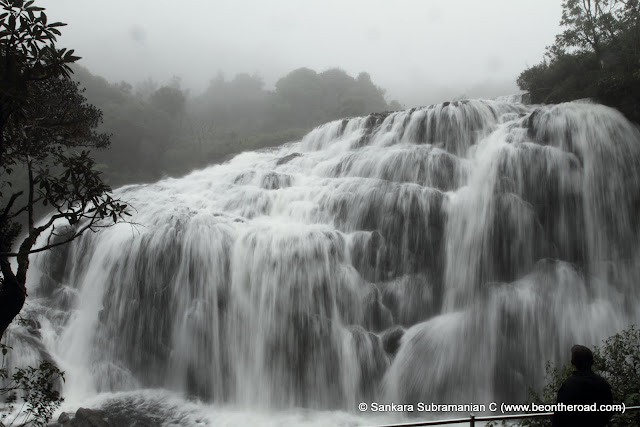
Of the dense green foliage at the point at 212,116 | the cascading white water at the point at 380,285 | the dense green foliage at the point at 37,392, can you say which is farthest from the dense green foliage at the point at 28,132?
the dense green foliage at the point at 212,116

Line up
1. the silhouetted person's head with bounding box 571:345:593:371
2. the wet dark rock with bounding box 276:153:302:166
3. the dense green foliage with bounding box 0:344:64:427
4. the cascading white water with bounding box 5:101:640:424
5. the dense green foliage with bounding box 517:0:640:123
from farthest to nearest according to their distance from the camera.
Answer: the wet dark rock with bounding box 276:153:302:166 < the dense green foliage with bounding box 517:0:640:123 < the cascading white water with bounding box 5:101:640:424 < the dense green foliage with bounding box 0:344:64:427 < the silhouetted person's head with bounding box 571:345:593:371

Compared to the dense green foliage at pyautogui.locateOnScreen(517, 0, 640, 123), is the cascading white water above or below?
below

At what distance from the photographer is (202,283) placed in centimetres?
Result: 1239

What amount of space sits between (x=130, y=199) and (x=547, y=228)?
49.4 feet

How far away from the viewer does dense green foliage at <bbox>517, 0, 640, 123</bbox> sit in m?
14.2

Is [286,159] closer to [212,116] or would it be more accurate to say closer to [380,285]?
[380,285]

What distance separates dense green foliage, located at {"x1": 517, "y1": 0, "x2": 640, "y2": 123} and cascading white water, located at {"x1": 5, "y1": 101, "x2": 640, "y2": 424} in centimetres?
125

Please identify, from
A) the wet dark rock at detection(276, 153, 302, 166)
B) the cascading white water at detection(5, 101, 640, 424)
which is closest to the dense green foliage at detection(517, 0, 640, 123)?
the cascading white water at detection(5, 101, 640, 424)

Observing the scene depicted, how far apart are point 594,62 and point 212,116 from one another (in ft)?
148

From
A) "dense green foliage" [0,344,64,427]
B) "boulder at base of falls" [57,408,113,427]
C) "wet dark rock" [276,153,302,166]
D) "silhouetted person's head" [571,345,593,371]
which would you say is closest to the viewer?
"silhouetted person's head" [571,345,593,371]

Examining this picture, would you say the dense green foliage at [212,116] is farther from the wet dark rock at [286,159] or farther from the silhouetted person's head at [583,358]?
the silhouetted person's head at [583,358]

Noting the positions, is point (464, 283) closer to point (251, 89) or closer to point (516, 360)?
point (516, 360)

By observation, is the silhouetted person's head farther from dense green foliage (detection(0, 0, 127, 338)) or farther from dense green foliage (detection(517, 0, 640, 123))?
dense green foliage (detection(517, 0, 640, 123))

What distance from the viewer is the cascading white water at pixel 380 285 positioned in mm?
10297
